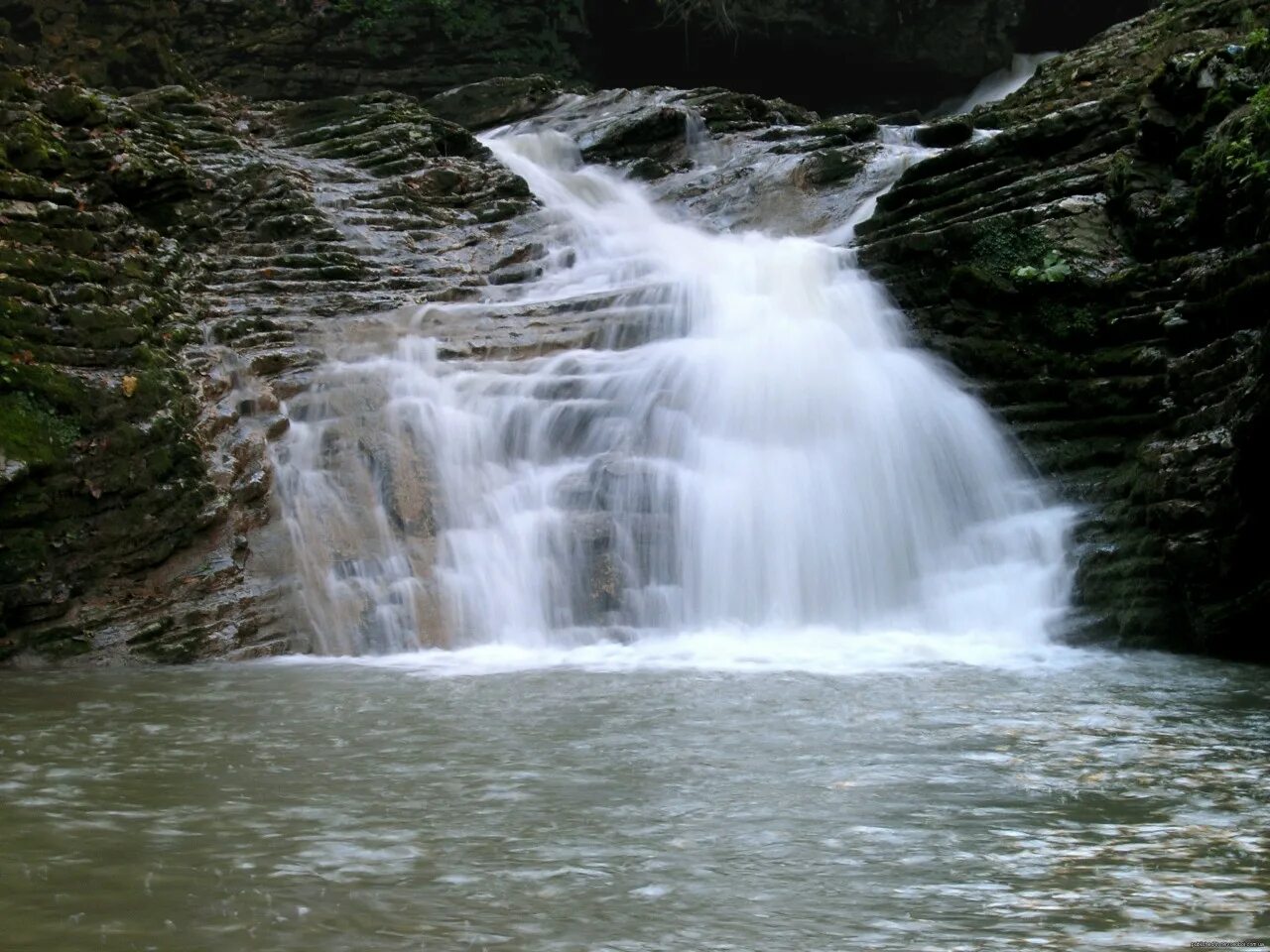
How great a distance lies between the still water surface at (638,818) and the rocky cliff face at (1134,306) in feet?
5.78

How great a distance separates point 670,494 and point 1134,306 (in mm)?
4011

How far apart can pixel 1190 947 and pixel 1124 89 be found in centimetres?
1043

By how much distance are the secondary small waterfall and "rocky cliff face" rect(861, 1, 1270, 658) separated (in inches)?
16.3

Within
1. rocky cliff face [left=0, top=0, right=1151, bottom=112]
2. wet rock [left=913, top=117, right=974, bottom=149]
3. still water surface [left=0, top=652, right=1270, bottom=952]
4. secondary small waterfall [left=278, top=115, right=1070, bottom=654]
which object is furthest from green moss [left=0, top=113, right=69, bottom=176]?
wet rock [left=913, top=117, right=974, bottom=149]

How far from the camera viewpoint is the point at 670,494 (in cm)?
881

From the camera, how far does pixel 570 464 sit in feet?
30.1

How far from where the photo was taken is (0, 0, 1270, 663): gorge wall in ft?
24.6

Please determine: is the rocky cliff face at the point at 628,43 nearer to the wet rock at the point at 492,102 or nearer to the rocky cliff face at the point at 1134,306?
the wet rock at the point at 492,102

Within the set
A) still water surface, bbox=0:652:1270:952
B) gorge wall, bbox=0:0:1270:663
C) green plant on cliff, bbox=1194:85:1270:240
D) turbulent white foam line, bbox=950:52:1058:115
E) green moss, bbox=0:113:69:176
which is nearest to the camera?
still water surface, bbox=0:652:1270:952

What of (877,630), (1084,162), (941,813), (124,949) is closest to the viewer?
(124,949)

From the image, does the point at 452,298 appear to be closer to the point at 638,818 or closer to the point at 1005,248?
the point at 1005,248

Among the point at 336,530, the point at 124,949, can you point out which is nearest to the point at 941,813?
the point at 124,949

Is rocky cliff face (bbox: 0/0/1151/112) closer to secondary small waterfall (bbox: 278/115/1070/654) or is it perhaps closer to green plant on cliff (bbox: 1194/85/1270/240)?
secondary small waterfall (bbox: 278/115/1070/654)

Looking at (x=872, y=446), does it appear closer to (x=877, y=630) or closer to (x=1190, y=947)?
(x=877, y=630)
